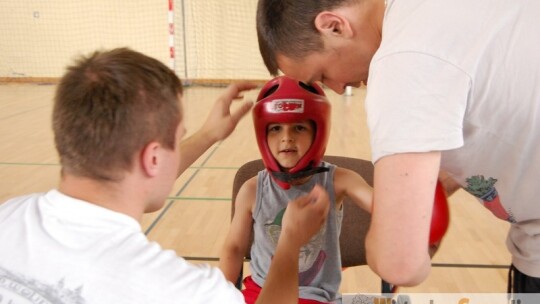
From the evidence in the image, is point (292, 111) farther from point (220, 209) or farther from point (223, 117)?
point (220, 209)

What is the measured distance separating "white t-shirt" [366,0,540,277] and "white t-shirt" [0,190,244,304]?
1.40 ft

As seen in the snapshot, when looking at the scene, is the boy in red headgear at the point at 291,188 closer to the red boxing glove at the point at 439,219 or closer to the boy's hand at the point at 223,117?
the boy's hand at the point at 223,117

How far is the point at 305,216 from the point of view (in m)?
1.25

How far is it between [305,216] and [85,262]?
22.5 inches

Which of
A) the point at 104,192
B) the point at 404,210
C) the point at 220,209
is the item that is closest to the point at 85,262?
the point at 104,192

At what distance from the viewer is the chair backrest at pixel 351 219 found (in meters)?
1.92

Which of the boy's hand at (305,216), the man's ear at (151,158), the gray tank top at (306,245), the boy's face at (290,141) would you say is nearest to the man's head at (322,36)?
the boy's hand at (305,216)

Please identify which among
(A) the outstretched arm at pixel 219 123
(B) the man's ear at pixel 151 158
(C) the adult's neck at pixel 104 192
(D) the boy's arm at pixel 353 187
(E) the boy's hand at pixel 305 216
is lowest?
(D) the boy's arm at pixel 353 187

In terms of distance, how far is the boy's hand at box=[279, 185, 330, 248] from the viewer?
1243 mm

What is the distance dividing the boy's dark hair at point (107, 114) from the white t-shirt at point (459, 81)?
42 centimetres

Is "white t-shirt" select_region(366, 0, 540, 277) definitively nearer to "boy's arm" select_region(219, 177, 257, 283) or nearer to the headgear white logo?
the headgear white logo

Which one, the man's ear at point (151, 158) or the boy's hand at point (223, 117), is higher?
the man's ear at point (151, 158)

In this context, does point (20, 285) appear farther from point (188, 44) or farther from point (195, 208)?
point (188, 44)

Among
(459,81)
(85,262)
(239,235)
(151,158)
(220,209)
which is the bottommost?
(220,209)
